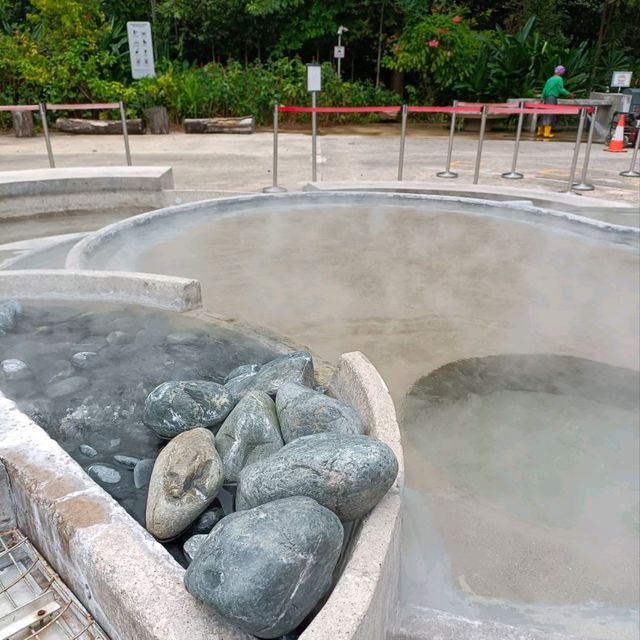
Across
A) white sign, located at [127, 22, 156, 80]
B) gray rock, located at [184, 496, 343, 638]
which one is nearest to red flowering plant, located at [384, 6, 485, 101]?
white sign, located at [127, 22, 156, 80]

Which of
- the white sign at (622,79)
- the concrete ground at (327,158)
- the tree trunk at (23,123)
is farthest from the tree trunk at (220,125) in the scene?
the white sign at (622,79)

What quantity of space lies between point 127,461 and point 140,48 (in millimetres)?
10106

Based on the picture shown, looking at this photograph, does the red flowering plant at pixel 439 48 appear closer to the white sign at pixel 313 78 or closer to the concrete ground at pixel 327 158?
the concrete ground at pixel 327 158

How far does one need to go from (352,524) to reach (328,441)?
0.25m

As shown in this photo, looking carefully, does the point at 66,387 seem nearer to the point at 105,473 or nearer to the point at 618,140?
the point at 105,473

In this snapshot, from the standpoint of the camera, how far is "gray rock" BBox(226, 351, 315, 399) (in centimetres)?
251

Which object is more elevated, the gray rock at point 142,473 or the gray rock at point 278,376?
the gray rock at point 278,376

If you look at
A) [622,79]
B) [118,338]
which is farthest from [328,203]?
[622,79]

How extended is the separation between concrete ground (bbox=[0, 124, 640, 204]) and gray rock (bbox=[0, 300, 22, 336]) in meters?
3.72

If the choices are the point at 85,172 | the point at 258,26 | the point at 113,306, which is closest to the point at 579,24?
the point at 258,26

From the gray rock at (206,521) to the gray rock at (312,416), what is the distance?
360mm

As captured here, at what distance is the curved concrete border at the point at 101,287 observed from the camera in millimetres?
3426

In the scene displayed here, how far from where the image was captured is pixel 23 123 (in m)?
10.7

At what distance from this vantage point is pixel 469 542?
87.7 inches
